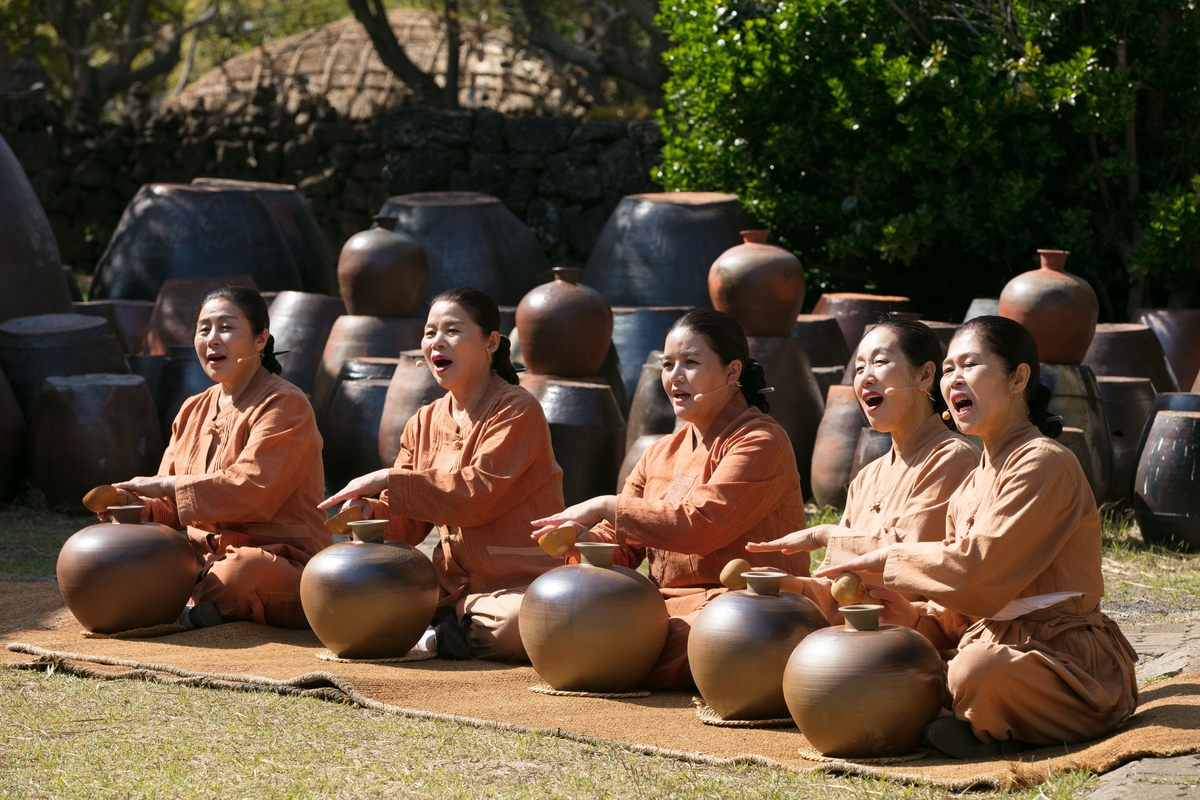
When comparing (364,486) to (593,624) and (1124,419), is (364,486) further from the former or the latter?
(1124,419)

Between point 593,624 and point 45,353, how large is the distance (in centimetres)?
492

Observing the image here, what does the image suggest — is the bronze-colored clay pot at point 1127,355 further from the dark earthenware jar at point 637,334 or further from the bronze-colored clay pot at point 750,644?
the bronze-colored clay pot at point 750,644

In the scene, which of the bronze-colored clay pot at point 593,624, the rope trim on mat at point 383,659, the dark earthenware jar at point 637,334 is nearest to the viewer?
the bronze-colored clay pot at point 593,624

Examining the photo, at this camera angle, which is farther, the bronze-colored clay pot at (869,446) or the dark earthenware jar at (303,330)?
the dark earthenware jar at (303,330)

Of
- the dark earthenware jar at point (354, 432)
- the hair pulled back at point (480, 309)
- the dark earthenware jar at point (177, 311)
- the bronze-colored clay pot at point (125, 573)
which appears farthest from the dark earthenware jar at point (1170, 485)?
the dark earthenware jar at point (177, 311)

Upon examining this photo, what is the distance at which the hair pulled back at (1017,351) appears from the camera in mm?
3492

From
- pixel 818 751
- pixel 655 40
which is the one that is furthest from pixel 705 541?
pixel 655 40

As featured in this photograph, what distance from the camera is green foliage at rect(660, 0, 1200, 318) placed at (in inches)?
337

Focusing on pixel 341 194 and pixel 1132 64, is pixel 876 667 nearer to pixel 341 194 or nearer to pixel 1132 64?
pixel 1132 64

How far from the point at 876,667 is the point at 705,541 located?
3.02 feet

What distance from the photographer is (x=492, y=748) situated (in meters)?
3.46

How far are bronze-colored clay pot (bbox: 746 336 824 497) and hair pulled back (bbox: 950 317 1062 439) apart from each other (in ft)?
12.1

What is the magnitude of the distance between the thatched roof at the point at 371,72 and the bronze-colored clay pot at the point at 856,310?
890 cm

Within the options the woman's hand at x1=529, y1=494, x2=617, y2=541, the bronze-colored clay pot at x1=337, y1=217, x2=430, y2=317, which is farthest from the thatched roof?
the woman's hand at x1=529, y1=494, x2=617, y2=541
